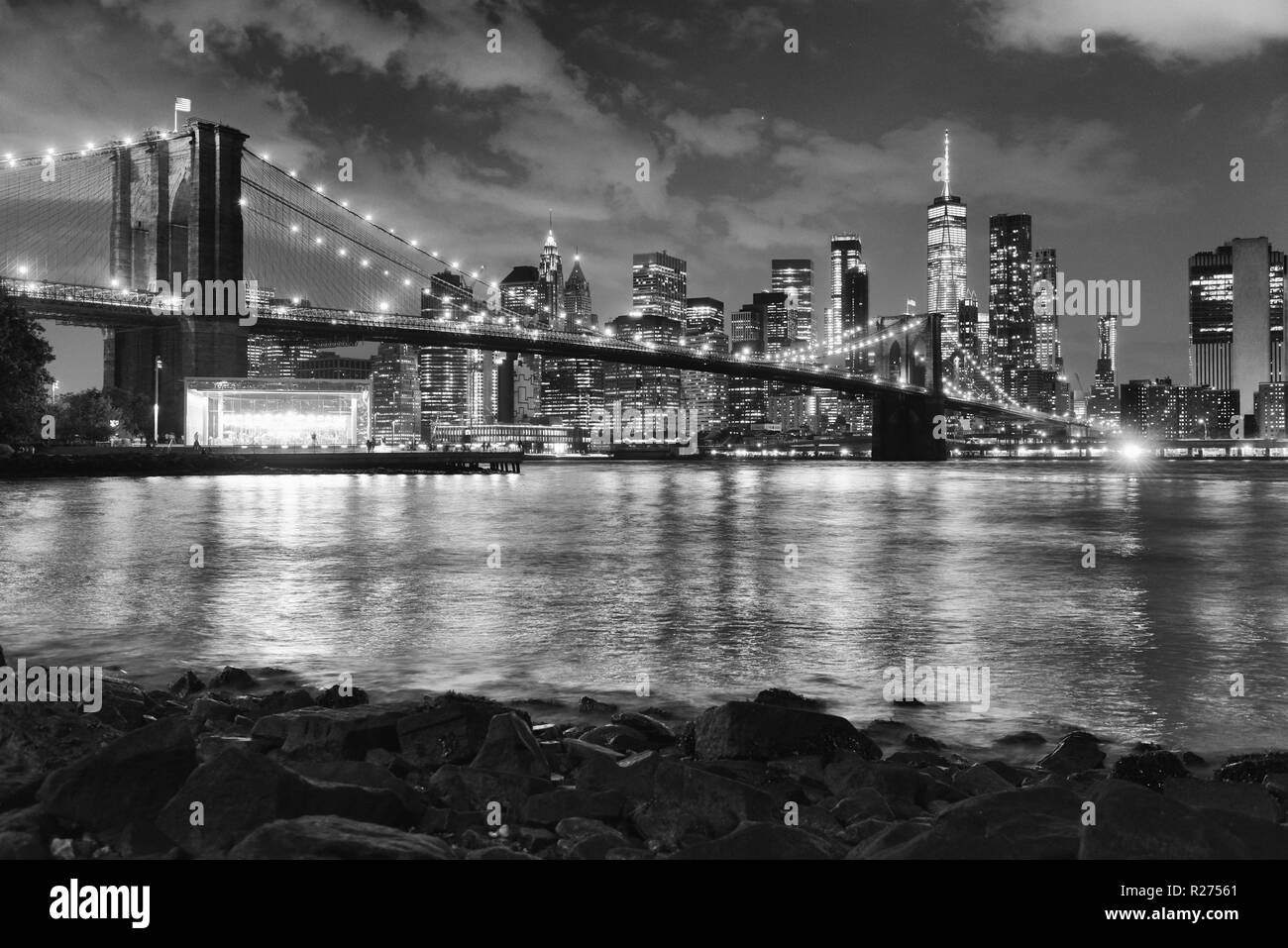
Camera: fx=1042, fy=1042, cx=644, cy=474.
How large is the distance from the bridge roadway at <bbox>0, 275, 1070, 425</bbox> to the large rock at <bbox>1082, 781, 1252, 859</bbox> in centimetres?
6045

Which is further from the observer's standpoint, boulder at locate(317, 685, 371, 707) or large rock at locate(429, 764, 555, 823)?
boulder at locate(317, 685, 371, 707)

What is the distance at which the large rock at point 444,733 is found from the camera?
638 centimetres

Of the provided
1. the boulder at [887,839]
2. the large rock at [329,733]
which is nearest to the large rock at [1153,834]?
the boulder at [887,839]

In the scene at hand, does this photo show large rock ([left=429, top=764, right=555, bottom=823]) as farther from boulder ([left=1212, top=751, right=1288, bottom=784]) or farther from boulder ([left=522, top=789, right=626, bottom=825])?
boulder ([left=1212, top=751, right=1288, bottom=784])

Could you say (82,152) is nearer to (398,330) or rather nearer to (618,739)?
(398,330)

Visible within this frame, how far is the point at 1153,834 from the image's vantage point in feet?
15.0

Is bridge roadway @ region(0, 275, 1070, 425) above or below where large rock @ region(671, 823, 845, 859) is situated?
above

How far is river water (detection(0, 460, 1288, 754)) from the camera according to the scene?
9859mm

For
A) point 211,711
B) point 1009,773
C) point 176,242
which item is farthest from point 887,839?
point 176,242

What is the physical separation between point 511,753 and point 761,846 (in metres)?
2.00

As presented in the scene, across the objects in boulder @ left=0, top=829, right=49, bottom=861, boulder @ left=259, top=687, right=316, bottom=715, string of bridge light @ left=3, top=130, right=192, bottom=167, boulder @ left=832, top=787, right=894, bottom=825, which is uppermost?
string of bridge light @ left=3, top=130, right=192, bottom=167

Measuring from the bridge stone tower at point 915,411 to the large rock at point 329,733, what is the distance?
92658 millimetres

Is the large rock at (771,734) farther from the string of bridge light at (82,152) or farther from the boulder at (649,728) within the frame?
the string of bridge light at (82,152)

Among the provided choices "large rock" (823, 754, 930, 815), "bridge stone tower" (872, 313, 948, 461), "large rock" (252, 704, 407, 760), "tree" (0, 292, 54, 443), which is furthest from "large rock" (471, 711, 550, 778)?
"bridge stone tower" (872, 313, 948, 461)
